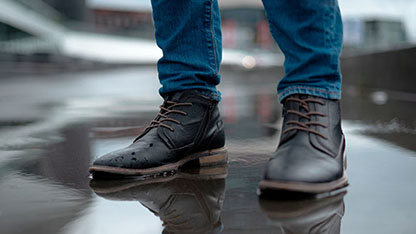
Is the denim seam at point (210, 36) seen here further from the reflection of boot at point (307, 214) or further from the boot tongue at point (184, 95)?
the reflection of boot at point (307, 214)

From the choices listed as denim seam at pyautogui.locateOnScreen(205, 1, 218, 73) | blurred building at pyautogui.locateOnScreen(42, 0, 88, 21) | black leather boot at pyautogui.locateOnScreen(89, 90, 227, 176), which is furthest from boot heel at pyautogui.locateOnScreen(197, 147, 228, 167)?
blurred building at pyautogui.locateOnScreen(42, 0, 88, 21)

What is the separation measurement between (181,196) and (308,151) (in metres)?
0.32

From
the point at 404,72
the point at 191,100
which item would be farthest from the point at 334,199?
the point at 404,72

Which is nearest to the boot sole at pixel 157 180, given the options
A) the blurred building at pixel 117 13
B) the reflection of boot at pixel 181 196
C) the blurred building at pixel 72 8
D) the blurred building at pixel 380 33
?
the reflection of boot at pixel 181 196

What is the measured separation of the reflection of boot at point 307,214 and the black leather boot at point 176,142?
403mm

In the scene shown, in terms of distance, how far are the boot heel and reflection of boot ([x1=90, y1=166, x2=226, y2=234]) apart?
1.9 inches

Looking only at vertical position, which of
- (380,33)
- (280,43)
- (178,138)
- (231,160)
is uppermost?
(380,33)

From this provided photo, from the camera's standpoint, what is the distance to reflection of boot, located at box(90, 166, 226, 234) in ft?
2.84

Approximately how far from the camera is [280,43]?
4.07 feet

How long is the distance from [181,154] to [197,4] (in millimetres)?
451

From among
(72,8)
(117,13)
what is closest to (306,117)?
(72,8)

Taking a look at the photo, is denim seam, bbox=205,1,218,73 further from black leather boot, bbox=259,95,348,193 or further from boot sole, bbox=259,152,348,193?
boot sole, bbox=259,152,348,193

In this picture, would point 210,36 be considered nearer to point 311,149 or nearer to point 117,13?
point 311,149

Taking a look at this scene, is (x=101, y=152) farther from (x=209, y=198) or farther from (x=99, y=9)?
(x=99, y=9)
